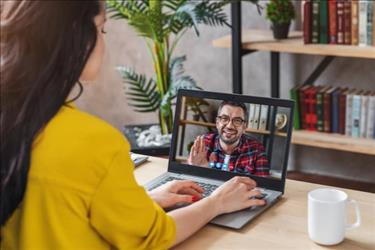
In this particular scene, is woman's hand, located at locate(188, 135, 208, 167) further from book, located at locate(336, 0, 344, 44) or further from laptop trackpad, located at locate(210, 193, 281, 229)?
book, located at locate(336, 0, 344, 44)

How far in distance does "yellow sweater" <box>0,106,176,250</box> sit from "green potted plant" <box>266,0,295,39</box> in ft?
6.23

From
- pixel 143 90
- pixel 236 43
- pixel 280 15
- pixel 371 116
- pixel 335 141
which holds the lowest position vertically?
pixel 335 141

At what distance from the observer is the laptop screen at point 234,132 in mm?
1507

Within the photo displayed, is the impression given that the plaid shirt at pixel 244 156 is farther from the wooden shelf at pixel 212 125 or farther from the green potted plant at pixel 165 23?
the green potted plant at pixel 165 23

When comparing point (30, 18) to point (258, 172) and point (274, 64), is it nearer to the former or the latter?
point (258, 172)

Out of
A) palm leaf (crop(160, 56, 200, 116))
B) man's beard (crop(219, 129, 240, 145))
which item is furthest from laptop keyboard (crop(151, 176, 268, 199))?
palm leaf (crop(160, 56, 200, 116))

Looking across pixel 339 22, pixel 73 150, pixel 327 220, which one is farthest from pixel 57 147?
pixel 339 22

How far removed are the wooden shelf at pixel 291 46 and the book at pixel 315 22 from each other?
5 cm

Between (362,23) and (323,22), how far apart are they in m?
0.17

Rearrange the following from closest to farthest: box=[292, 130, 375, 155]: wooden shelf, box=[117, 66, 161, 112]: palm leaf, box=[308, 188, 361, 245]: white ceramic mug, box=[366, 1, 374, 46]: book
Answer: box=[308, 188, 361, 245]: white ceramic mug, box=[366, 1, 374, 46]: book, box=[292, 130, 375, 155]: wooden shelf, box=[117, 66, 161, 112]: palm leaf

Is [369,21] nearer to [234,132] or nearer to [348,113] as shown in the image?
[348,113]

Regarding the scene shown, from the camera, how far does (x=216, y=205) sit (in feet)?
4.63

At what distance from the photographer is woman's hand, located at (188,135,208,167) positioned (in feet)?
5.24

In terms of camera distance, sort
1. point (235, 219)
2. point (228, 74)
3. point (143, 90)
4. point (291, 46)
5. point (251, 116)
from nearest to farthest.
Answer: point (235, 219) → point (251, 116) → point (291, 46) → point (143, 90) → point (228, 74)
